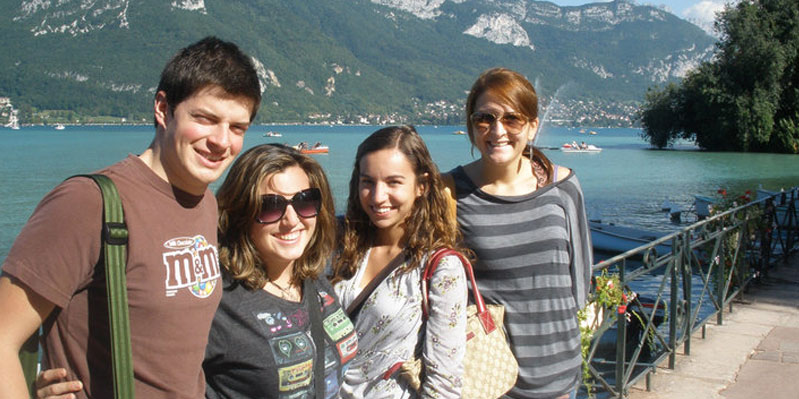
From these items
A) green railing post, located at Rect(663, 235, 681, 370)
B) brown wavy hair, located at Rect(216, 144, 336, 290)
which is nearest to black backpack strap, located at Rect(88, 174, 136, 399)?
brown wavy hair, located at Rect(216, 144, 336, 290)

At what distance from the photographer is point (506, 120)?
217cm

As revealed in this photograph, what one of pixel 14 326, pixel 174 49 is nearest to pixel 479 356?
pixel 14 326

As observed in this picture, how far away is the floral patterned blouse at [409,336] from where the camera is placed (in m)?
1.87

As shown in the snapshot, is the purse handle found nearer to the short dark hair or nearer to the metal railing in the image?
the short dark hair

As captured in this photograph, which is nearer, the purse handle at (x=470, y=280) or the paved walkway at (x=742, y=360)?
the purse handle at (x=470, y=280)

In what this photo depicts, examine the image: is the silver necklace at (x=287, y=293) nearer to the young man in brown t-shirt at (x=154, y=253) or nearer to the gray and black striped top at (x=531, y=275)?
the young man in brown t-shirt at (x=154, y=253)

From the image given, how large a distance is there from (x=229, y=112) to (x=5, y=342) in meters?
0.67

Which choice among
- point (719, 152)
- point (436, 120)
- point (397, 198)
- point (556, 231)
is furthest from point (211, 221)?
point (436, 120)

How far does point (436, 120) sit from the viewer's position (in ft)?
551

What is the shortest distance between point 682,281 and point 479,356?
14.6 ft

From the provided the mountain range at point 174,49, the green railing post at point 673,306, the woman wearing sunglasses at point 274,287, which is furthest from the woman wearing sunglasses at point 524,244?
the mountain range at point 174,49

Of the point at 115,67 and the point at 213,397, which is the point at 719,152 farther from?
the point at 115,67

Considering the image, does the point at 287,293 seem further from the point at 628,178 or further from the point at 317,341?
the point at 628,178

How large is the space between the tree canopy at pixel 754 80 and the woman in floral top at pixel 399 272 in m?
44.0
